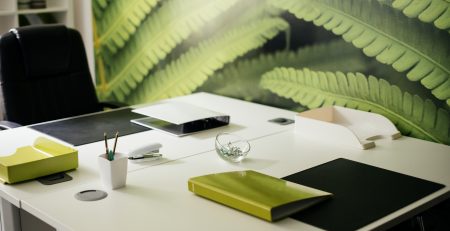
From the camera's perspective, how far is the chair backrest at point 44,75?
291 centimetres

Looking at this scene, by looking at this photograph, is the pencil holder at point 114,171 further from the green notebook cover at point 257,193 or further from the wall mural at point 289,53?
the wall mural at point 289,53

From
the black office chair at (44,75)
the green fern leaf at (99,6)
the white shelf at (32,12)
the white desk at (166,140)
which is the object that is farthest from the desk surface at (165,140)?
the white shelf at (32,12)

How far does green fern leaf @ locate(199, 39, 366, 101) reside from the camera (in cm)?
265

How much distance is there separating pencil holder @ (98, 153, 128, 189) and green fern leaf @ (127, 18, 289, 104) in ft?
4.17

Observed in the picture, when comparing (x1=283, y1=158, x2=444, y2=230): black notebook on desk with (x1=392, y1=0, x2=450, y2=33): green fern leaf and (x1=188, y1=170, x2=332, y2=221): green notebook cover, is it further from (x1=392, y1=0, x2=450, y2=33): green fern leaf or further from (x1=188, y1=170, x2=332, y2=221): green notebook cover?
(x1=392, y1=0, x2=450, y2=33): green fern leaf

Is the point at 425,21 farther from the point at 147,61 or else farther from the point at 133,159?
the point at 147,61

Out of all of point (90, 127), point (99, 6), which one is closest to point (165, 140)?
point (90, 127)

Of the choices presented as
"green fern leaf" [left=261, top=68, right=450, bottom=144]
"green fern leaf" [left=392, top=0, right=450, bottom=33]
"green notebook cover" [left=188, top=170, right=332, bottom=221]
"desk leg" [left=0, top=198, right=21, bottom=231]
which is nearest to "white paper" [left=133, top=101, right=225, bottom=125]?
"green fern leaf" [left=261, top=68, right=450, bottom=144]

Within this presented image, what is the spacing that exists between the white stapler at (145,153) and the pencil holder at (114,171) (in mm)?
244

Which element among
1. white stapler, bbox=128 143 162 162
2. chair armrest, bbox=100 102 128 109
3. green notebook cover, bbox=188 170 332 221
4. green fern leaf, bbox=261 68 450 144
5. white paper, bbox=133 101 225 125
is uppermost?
green fern leaf, bbox=261 68 450 144

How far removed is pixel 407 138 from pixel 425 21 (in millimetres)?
473

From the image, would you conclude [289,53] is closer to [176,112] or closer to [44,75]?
[176,112]

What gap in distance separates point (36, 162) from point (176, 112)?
0.83 metres

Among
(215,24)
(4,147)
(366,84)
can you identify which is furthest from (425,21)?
(4,147)
